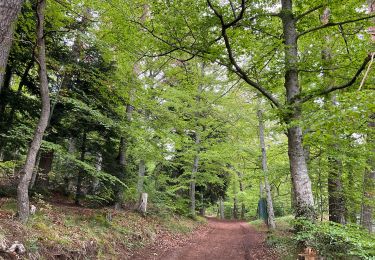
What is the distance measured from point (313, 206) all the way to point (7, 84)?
9.01m

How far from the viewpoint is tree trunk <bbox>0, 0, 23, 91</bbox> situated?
191 inches

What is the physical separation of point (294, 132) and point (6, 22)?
21.0 feet

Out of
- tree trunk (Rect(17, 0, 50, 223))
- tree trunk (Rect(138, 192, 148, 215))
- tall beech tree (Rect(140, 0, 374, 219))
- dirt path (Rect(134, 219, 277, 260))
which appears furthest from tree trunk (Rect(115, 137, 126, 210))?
tall beech tree (Rect(140, 0, 374, 219))

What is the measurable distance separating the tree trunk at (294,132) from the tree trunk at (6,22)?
5.70m

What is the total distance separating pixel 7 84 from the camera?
8203 millimetres

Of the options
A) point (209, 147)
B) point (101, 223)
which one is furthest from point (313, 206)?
point (209, 147)

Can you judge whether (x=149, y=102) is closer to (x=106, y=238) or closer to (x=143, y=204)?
(x=143, y=204)

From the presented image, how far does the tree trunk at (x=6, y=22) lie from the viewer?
4.85 m

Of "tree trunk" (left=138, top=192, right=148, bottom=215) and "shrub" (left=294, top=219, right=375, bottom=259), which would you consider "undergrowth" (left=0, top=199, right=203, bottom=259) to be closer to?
"tree trunk" (left=138, top=192, right=148, bottom=215)

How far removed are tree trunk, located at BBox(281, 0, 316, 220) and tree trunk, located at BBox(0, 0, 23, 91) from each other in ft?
18.7

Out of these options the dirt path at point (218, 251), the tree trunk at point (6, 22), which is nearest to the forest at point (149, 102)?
the tree trunk at point (6, 22)

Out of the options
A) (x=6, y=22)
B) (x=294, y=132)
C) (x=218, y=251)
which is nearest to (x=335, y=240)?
(x=294, y=132)

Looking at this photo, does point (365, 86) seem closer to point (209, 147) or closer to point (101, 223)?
point (101, 223)

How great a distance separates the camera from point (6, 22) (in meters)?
4.93
